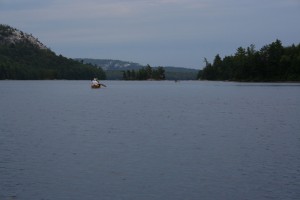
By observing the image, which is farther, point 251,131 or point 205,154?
point 251,131

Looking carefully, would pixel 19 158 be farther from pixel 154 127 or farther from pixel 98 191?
pixel 154 127

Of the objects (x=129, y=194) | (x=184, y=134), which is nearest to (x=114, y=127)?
(x=184, y=134)

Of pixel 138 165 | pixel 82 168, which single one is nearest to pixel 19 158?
pixel 82 168

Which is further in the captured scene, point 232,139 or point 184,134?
point 184,134

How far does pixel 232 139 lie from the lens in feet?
140

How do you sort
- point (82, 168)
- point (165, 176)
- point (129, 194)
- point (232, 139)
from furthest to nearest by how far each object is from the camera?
1. point (232, 139)
2. point (82, 168)
3. point (165, 176)
4. point (129, 194)

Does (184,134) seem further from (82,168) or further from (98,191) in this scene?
(98,191)

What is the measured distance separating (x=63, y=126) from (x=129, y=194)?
29265 mm

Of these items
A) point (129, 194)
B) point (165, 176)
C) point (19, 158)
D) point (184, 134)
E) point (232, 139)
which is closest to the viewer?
point (129, 194)

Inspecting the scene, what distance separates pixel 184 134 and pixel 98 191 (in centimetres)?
2088

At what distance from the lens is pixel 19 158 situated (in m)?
33.5

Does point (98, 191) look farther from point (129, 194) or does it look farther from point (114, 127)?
point (114, 127)

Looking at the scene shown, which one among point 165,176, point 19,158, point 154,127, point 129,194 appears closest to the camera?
point 129,194

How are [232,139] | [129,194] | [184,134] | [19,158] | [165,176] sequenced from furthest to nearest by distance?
1. [184,134]
2. [232,139]
3. [19,158]
4. [165,176]
5. [129,194]
